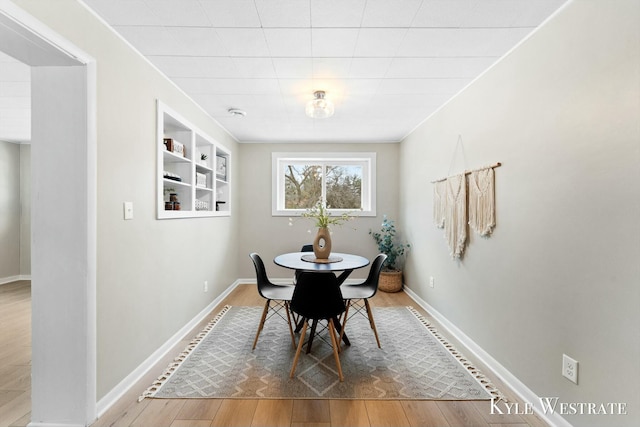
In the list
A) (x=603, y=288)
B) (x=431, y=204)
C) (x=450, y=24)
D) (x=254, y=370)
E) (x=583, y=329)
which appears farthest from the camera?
(x=431, y=204)

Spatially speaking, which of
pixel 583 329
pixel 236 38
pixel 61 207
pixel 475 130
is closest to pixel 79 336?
pixel 61 207

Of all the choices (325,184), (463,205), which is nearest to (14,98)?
(325,184)

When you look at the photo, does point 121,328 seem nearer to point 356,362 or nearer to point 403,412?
point 356,362

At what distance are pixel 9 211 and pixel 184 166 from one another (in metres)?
3.99

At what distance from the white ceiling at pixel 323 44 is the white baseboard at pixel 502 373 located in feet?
7.30

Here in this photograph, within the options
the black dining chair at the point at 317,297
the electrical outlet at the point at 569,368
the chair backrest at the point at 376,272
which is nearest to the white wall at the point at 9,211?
the black dining chair at the point at 317,297

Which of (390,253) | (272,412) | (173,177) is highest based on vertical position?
(173,177)

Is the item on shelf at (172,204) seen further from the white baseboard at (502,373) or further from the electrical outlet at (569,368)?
the electrical outlet at (569,368)

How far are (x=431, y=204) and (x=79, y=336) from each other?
3.29 metres

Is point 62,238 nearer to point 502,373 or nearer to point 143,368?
point 143,368

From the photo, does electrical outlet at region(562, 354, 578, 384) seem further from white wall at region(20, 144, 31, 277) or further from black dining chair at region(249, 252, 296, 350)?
white wall at region(20, 144, 31, 277)

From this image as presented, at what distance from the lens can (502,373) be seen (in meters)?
2.07

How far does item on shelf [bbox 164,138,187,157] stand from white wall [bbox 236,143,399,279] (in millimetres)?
1834

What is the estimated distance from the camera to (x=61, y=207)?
1.57m
